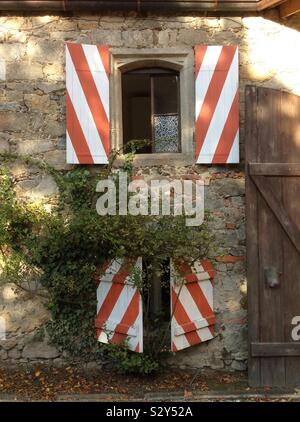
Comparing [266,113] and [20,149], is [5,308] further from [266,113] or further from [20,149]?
[266,113]

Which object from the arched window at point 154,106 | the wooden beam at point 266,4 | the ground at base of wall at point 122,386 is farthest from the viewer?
the arched window at point 154,106

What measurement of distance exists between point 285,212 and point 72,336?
2.33 meters

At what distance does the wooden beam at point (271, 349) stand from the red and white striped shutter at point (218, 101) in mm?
1746

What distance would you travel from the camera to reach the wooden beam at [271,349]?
15.3 ft

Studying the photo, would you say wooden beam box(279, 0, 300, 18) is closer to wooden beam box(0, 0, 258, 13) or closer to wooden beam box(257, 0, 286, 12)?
wooden beam box(257, 0, 286, 12)

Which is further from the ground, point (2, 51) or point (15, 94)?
point (2, 51)

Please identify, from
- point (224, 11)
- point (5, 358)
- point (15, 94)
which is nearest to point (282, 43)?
point (224, 11)

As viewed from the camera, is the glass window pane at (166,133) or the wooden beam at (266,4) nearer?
the wooden beam at (266,4)

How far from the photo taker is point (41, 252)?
4902 millimetres

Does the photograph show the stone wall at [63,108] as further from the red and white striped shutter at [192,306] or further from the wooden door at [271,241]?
the wooden door at [271,241]

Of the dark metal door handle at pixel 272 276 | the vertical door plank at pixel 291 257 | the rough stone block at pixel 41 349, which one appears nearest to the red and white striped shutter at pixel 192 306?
the dark metal door handle at pixel 272 276

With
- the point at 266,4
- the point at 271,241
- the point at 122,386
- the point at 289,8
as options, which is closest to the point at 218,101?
the point at 266,4

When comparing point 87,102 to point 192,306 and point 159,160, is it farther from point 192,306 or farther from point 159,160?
point 192,306

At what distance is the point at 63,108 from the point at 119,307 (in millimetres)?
2008
